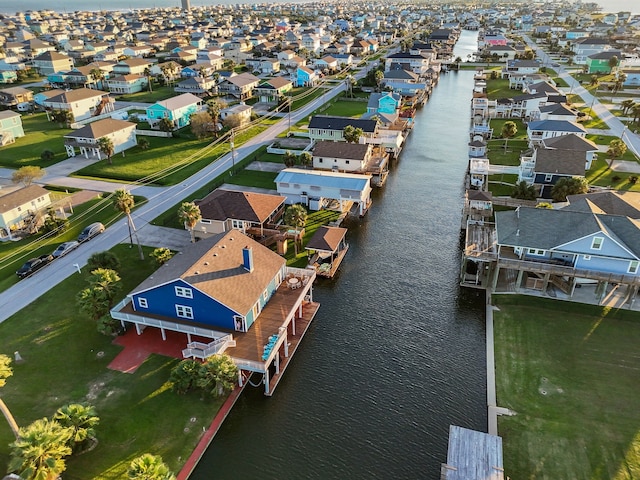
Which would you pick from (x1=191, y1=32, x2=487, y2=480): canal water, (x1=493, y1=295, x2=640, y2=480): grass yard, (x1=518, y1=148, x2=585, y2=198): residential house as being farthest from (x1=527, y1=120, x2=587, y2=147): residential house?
(x1=493, y1=295, x2=640, y2=480): grass yard

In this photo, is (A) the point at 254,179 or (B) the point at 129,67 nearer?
(A) the point at 254,179

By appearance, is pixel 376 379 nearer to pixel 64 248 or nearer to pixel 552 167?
pixel 64 248

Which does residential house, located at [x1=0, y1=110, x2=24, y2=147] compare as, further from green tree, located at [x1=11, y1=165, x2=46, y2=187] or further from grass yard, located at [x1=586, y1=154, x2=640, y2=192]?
grass yard, located at [x1=586, y1=154, x2=640, y2=192]

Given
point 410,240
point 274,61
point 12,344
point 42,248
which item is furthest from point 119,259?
point 274,61

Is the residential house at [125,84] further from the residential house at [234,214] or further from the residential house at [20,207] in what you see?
the residential house at [234,214]

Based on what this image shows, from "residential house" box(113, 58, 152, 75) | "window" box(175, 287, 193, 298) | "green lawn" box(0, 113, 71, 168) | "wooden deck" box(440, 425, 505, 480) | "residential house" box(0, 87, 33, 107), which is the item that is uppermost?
"residential house" box(113, 58, 152, 75)

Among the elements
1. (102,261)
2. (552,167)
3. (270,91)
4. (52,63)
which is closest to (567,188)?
(552,167)
